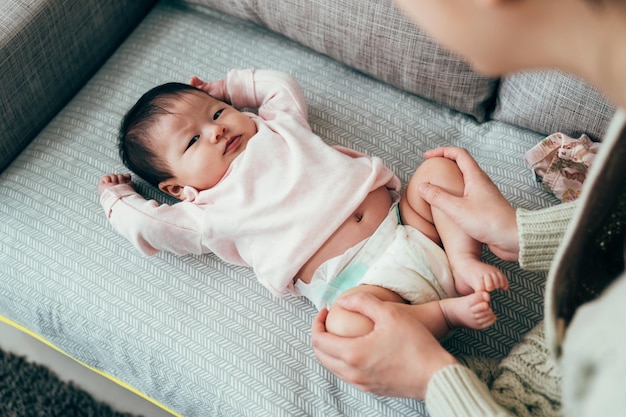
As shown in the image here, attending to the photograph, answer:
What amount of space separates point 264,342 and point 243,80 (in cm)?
57

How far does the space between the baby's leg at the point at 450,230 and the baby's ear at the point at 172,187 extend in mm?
446

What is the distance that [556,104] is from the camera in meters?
1.14

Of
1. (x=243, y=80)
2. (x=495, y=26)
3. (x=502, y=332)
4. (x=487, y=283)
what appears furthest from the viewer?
(x=243, y=80)

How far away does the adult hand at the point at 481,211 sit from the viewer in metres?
0.96

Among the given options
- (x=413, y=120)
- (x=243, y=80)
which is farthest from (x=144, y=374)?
(x=413, y=120)

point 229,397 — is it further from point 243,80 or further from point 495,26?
point 495,26

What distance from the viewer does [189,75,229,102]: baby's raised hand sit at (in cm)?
131

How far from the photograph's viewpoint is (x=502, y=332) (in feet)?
3.36

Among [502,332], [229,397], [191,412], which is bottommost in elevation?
[191,412]

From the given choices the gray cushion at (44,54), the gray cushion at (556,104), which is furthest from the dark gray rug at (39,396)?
the gray cushion at (556,104)

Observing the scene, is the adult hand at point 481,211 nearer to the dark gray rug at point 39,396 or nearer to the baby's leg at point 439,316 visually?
the baby's leg at point 439,316

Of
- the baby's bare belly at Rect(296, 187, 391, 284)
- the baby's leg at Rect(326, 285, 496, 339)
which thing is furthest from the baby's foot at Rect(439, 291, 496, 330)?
the baby's bare belly at Rect(296, 187, 391, 284)

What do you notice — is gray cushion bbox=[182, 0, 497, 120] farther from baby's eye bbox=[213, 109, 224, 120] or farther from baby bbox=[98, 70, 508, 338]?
baby's eye bbox=[213, 109, 224, 120]

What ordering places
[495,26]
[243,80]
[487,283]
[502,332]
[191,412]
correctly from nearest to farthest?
[495,26] → [487,283] → [502,332] → [191,412] → [243,80]
